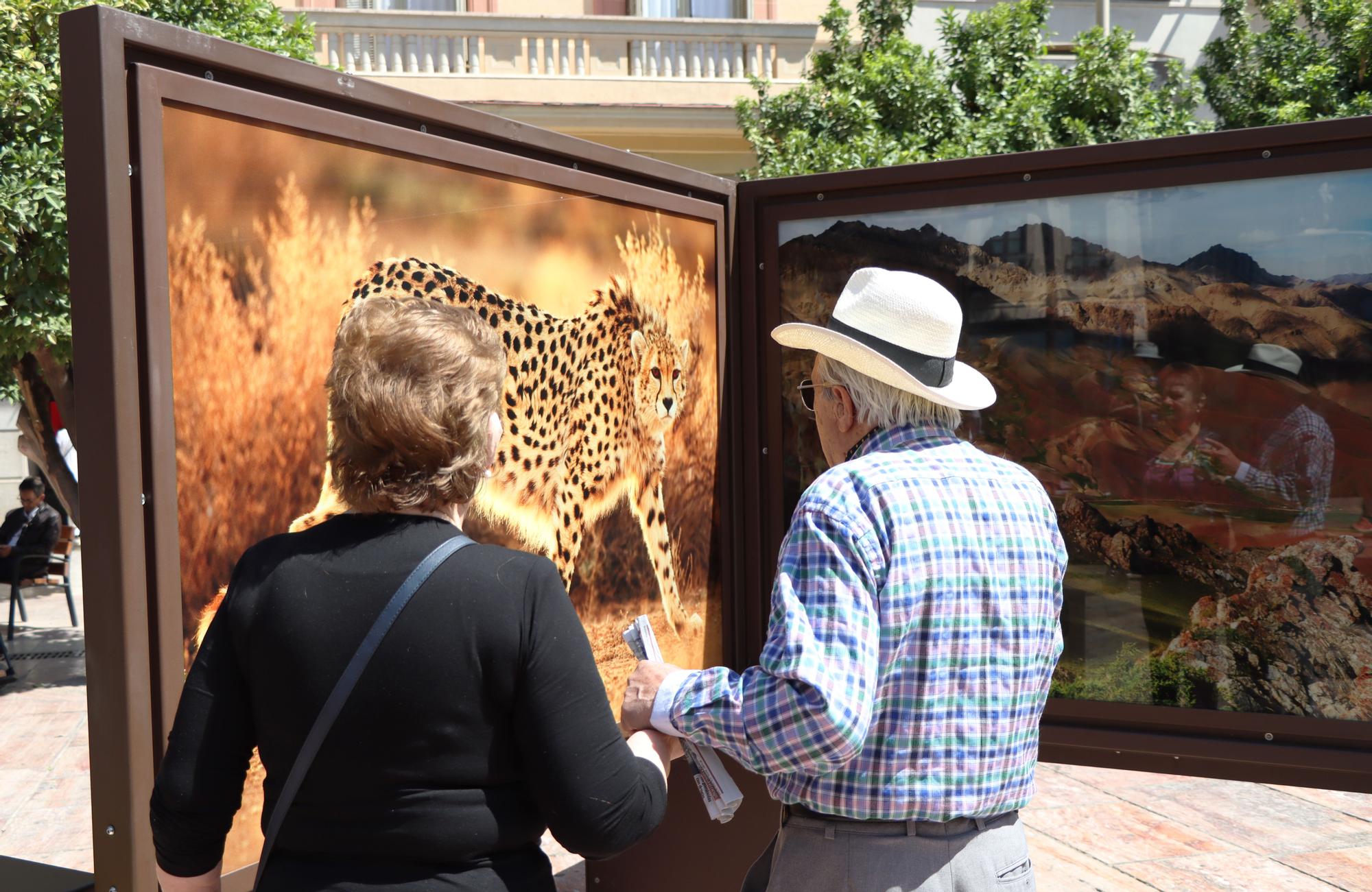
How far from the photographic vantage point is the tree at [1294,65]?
1167 cm

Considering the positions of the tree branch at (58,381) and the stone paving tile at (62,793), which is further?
the tree branch at (58,381)

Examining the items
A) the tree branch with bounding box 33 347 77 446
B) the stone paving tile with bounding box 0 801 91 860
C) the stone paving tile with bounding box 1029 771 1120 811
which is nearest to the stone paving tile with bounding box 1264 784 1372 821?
the stone paving tile with bounding box 1029 771 1120 811

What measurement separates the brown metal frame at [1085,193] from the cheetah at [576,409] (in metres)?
A: 0.39

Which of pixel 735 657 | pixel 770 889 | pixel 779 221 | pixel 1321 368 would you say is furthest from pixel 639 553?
pixel 1321 368

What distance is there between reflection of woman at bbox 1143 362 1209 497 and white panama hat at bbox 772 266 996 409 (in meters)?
1.53

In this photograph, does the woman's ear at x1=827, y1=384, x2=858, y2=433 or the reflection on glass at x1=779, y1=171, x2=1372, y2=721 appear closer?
the woman's ear at x1=827, y1=384, x2=858, y2=433

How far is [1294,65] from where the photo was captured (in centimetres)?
1224

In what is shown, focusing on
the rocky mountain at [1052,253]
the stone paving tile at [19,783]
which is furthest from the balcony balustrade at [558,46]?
the rocky mountain at [1052,253]

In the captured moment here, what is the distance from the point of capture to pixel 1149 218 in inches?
141

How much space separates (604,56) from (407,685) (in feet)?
47.2

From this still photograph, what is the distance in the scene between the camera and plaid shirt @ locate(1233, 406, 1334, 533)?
342cm

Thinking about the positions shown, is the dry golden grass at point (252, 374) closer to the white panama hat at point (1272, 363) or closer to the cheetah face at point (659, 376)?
the cheetah face at point (659, 376)

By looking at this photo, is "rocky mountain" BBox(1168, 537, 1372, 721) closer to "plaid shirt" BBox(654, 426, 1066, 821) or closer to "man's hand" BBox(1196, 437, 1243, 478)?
"man's hand" BBox(1196, 437, 1243, 478)

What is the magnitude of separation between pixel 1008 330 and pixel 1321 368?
0.90 metres
